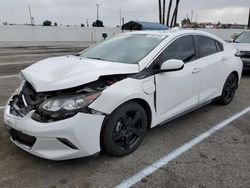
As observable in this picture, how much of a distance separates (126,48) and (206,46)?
1612 millimetres

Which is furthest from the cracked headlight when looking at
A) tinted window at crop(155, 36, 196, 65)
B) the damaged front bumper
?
tinted window at crop(155, 36, 196, 65)

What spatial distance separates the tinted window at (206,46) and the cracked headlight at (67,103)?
2.55 m

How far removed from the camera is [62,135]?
2.98 m

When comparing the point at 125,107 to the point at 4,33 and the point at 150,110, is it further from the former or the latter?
the point at 4,33

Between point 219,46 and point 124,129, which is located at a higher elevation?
point 219,46

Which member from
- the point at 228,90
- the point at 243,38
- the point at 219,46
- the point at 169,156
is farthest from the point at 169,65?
the point at 243,38

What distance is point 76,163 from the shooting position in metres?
3.43

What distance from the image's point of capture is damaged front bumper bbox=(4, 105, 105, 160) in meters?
2.98

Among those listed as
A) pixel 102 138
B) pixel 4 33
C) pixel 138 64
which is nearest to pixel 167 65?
pixel 138 64

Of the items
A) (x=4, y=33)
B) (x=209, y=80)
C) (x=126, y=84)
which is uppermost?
(x=126, y=84)

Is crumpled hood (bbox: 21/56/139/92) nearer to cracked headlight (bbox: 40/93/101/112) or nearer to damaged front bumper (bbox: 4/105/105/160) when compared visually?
cracked headlight (bbox: 40/93/101/112)

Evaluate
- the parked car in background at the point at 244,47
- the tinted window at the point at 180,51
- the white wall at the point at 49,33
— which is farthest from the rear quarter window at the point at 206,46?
the white wall at the point at 49,33

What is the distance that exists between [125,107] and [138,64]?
648 mm

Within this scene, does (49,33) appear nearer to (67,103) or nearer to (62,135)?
(67,103)
